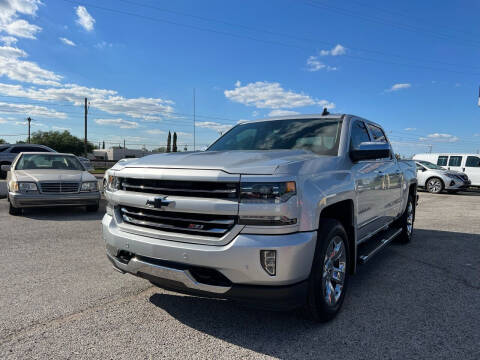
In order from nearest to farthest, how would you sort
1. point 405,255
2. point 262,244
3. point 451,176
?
point 262,244 → point 405,255 → point 451,176

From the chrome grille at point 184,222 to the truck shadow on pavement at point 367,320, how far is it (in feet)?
2.23

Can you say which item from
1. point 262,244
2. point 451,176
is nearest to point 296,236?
point 262,244

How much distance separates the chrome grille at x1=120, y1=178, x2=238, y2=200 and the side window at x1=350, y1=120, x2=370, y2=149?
1.86 meters

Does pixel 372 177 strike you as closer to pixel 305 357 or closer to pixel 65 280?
pixel 305 357

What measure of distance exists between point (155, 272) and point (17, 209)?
6604mm

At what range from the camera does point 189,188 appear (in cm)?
269

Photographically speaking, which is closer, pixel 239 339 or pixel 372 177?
pixel 239 339

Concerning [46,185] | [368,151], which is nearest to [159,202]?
[368,151]

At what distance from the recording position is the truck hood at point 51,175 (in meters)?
7.82

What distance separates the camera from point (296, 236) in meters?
2.50

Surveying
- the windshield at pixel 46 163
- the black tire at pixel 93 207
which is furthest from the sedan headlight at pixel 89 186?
the windshield at pixel 46 163

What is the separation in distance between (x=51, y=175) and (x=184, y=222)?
6594 millimetres

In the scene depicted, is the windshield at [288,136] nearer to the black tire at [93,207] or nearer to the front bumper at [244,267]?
the front bumper at [244,267]

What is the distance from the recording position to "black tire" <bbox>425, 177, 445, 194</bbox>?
1682 cm
